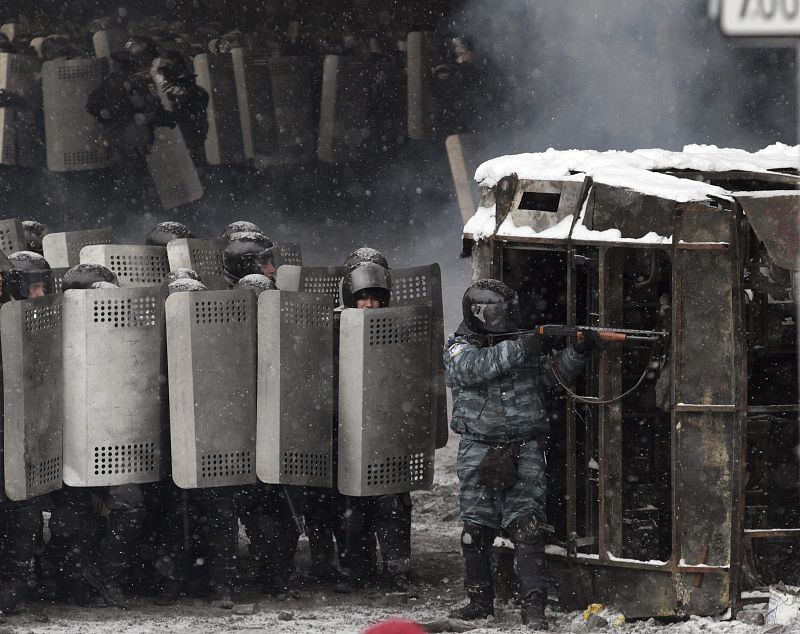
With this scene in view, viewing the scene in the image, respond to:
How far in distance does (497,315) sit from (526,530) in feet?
→ 3.31

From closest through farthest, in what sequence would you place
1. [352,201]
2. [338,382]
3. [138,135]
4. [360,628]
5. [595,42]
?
1. [360,628]
2. [338,382]
3. [595,42]
4. [138,135]
5. [352,201]

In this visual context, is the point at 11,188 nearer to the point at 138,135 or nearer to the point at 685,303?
the point at 138,135

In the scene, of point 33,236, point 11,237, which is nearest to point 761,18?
point 11,237

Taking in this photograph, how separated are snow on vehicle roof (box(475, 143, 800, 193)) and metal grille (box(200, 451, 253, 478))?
183 cm

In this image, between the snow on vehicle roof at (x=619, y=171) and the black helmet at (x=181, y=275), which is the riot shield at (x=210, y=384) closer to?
the black helmet at (x=181, y=275)

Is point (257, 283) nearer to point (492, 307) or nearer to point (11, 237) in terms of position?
point (492, 307)

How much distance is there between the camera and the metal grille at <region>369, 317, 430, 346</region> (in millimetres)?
7297

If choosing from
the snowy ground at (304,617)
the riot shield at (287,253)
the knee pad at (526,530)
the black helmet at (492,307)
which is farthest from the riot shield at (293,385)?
the riot shield at (287,253)

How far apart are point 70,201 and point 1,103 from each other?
1.33 m

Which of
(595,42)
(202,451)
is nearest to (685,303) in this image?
(202,451)

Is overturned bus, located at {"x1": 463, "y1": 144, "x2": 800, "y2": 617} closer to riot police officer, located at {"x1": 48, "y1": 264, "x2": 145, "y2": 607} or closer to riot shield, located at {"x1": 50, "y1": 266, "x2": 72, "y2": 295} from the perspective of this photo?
riot police officer, located at {"x1": 48, "y1": 264, "x2": 145, "y2": 607}

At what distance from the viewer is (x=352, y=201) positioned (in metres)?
14.7

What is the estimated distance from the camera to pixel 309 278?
317 inches

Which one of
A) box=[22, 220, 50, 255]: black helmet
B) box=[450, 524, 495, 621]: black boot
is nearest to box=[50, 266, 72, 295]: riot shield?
box=[22, 220, 50, 255]: black helmet
